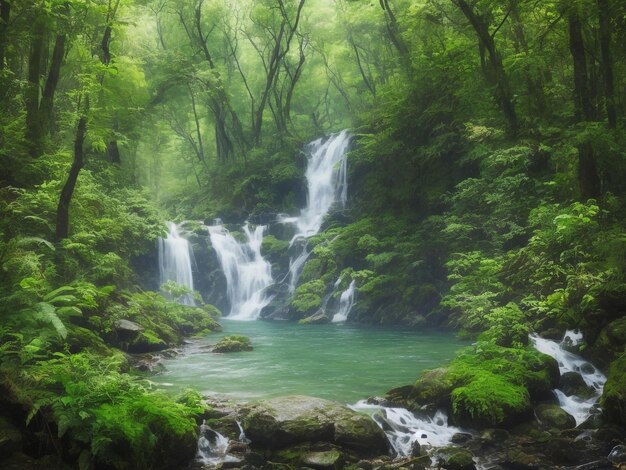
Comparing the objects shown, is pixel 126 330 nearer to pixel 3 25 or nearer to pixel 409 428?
pixel 3 25

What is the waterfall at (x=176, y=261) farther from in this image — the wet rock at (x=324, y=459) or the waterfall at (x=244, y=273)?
the wet rock at (x=324, y=459)

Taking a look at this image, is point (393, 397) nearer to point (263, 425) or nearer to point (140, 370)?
point (263, 425)

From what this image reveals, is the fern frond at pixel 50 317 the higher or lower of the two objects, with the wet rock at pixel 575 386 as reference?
higher

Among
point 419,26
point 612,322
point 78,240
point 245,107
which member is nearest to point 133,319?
point 78,240

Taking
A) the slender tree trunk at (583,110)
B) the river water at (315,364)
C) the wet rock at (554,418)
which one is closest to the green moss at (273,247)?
the river water at (315,364)

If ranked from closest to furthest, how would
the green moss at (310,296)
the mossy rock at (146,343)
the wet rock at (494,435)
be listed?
the wet rock at (494,435)
the mossy rock at (146,343)
the green moss at (310,296)

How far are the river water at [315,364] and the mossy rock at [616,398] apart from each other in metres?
3.88

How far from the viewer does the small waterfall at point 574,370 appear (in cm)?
824

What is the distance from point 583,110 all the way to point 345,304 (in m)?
13.2

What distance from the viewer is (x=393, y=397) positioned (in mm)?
8961

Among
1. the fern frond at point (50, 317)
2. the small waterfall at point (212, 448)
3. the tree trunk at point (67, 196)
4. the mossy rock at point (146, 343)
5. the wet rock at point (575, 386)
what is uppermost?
the tree trunk at point (67, 196)

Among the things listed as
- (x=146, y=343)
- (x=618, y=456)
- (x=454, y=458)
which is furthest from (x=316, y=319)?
(x=618, y=456)

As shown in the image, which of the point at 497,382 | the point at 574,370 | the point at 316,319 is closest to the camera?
the point at 497,382

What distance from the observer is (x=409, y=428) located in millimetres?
7781
